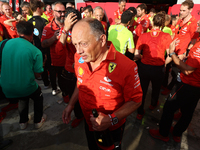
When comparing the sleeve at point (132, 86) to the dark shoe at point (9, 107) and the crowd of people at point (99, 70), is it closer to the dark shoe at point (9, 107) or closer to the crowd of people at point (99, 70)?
the crowd of people at point (99, 70)

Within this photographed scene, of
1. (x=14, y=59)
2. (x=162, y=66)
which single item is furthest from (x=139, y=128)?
(x=14, y=59)

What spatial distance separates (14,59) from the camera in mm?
2051

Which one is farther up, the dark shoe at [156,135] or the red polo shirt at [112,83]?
the red polo shirt at [112,83]

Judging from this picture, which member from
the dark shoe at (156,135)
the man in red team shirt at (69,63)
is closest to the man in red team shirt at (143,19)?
the man in red team shirt at (69,63)

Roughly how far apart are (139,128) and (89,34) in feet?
8.21

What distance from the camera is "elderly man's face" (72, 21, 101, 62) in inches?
46.4

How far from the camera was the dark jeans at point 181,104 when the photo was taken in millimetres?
1990

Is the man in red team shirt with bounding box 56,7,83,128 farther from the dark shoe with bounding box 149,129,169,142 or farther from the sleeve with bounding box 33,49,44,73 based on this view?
the dark shoe with bounding box 149,129,169,142

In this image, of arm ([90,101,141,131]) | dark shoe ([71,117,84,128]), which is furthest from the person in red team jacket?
dark shoe ([71,117,84,128])

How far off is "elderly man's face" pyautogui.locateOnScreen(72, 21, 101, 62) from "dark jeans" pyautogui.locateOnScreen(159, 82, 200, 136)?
1720 millimetres

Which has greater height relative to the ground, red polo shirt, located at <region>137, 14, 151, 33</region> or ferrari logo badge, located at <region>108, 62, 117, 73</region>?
red polo shirt, located at <region>137, 14, 151, 33</region>

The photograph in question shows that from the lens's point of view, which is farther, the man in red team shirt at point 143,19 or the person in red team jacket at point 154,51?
the man in red team shirt at point 143,19

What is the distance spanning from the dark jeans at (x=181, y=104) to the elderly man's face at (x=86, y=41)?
5.64 feet

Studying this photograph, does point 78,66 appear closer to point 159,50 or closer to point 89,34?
point 89,34
